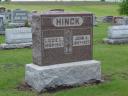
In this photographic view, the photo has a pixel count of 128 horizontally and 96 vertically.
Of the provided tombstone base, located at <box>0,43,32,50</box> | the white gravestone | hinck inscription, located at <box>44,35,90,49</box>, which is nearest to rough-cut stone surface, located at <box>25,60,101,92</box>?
hinck inscription, located at <box>44,35,90,49</box>

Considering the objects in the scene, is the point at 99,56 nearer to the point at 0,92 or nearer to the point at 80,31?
the point at 80,31

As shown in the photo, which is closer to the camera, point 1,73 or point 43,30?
point 43,30

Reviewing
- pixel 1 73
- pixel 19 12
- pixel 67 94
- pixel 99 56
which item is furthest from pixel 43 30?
pixel 19 12

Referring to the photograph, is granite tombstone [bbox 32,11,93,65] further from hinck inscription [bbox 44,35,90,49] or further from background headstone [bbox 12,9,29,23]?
background headstone [bbox 12,9,29,23]

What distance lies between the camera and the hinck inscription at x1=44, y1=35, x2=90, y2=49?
28.2 ft

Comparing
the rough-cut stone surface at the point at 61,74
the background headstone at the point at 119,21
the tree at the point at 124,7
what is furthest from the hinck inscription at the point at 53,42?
the tree at the point at 124,7

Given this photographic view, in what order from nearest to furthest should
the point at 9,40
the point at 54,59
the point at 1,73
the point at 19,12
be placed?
the point at 54,59
the point at 1,73
the point at 9,40
the point at 19,12

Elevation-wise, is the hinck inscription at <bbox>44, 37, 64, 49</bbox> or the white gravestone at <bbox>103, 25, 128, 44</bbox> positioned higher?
the hinck inscription at <bbox>44, 37, 64, 49</bbox>

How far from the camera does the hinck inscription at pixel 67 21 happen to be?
861 cm

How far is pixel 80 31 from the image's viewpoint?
905 centimetres

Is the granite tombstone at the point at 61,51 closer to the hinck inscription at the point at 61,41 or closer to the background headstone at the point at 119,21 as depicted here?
the hinck inscription at the point at 61,41

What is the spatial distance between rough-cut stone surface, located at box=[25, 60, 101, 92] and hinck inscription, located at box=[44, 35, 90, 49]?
0.51 metres

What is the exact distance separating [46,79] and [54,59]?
65 cm

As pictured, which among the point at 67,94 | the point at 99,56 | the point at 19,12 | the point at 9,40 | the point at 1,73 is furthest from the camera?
the point at 19,12
